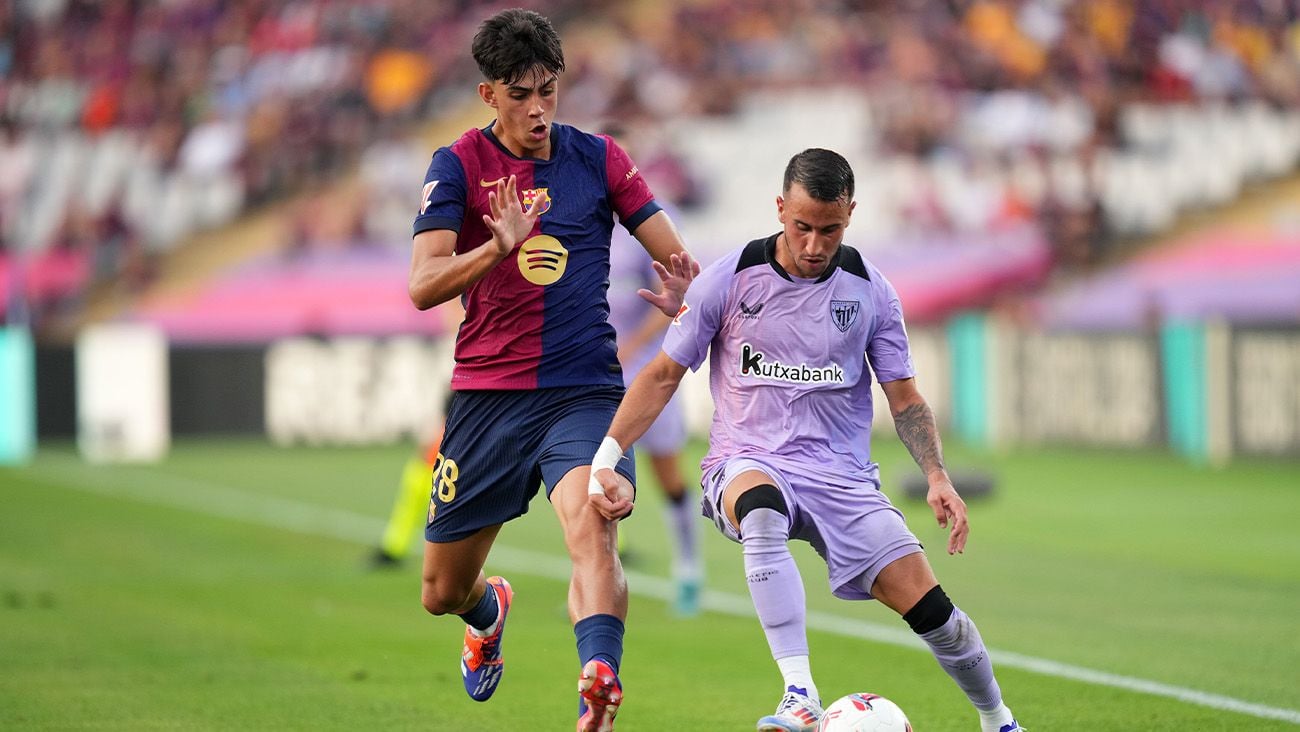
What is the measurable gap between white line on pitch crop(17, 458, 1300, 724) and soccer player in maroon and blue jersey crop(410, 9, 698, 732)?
2478 mm

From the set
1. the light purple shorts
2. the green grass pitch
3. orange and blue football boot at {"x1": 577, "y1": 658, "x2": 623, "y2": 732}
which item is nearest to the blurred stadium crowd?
the green grass pitch

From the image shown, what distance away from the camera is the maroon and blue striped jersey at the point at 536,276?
5.68m

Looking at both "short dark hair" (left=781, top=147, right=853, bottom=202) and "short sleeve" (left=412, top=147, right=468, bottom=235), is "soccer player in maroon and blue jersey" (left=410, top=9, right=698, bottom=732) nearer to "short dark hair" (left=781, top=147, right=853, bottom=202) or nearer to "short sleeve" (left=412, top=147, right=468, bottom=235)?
"short sleeve" (left=412, top=147, right=468, bottom=235)

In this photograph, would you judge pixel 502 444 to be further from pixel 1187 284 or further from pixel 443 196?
pixel 1187 284

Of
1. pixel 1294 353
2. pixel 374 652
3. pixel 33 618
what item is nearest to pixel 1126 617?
pixel 374 652

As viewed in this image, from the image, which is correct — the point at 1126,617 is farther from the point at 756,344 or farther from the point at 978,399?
the point at 978,399

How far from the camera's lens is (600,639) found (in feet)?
16.9

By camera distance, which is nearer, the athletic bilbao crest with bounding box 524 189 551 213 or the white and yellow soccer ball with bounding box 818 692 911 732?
the white and yellow soccer ball with bounding box 818 692 911 732

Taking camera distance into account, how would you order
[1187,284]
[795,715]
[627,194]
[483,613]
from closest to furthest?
1. [795,715]
2. [627,194]
3. [483,613]
4. [1187,284]

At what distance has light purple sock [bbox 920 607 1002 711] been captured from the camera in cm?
525

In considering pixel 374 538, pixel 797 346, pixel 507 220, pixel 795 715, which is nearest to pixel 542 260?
pixel 507 220

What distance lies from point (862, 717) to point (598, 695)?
75cm

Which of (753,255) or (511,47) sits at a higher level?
(511,47)

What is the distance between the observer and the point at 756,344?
559cm
